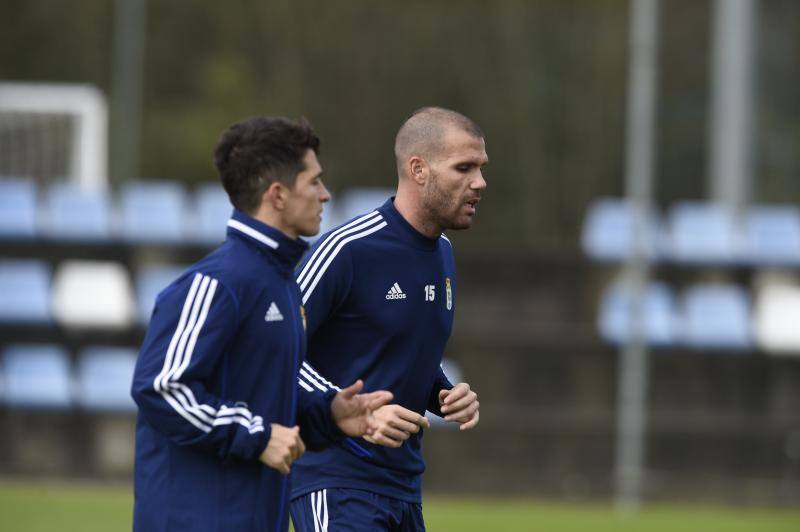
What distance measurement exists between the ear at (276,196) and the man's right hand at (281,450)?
0.70 meters

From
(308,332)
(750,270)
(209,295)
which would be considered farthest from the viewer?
(750,270)

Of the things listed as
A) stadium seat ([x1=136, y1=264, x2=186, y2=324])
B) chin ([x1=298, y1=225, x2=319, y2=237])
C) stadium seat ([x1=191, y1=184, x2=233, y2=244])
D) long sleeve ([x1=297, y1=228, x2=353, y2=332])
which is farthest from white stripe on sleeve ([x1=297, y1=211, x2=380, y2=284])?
stadium seat ([x1=191, y1=184, x2=233, y2=244])

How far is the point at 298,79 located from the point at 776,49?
10.5 m

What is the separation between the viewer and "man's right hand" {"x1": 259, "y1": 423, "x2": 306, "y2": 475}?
14.1 feet

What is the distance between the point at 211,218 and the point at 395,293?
12.8m

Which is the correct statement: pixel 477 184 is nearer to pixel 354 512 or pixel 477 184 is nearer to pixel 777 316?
pixel 354 512

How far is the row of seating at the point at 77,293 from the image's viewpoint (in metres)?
16.6

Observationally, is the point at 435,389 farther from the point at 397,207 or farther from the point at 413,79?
the point at 413,79

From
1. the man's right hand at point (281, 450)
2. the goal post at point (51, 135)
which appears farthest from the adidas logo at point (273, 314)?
the goal post at point (51, 135)

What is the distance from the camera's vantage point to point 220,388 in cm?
445

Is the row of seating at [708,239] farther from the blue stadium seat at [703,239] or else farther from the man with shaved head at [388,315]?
the man with shaved head at [388,315]

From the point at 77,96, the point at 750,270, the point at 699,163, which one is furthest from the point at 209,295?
the point at 699,163

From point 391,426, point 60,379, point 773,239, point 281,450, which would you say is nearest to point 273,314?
point 281,450

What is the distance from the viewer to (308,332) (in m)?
5.62
